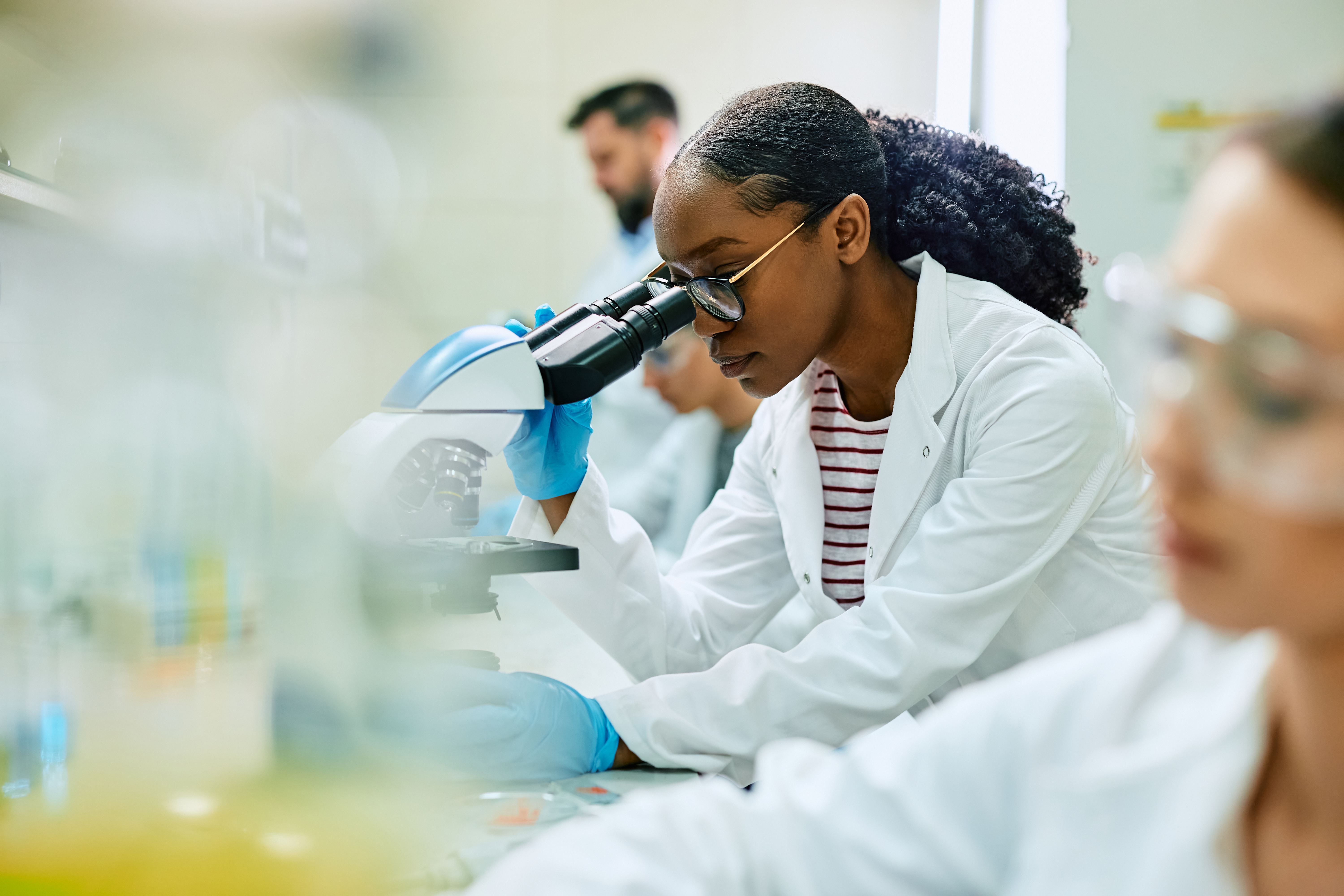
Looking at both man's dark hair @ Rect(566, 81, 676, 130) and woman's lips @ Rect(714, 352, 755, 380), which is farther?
man's dark hair @ Rect(566, 81, 676, 130)

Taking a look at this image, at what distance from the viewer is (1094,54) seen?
8.87 ft

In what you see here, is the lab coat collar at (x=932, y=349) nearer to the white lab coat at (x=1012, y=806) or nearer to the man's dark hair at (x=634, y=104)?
the white lab coat at (x=1012, y=806)

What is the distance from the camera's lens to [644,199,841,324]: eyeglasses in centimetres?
140

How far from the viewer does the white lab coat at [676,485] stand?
96.7 inches

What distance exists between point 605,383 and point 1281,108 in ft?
2.50

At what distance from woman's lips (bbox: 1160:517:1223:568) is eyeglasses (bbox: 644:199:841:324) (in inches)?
35.3

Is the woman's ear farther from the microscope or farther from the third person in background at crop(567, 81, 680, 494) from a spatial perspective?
the third person in background at crop(567, 81, 680, 494)

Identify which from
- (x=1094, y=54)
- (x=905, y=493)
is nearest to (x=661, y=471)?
(x=905, y=493)

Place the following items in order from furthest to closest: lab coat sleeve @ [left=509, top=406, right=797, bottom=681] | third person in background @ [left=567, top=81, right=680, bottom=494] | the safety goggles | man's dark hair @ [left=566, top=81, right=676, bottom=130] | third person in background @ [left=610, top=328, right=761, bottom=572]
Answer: man's dark hair @ [left=566, top=81, right=676, bottom=130] < third person in background @ [left=567, top=81, right=680, bottom=494] < third person in background @ [left=610, top=328, right=761, bottom=572] < lab coat sleeve @ [left=509, top=406, right=797, bottom=681] < the safety goggles

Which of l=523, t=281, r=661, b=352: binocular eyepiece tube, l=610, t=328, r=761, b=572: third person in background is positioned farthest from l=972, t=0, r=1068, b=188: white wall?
l=523, t=281, r=661, b=352: binocular eyepiece tube

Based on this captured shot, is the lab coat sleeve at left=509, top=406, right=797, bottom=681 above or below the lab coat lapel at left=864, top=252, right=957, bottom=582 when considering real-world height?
below

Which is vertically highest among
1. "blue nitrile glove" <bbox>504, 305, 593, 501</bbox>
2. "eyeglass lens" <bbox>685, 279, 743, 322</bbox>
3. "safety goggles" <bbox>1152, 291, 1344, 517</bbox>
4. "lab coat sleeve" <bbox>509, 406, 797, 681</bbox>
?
"eyeglass lens" <bbox>685, 279, 743, 322</bbox>

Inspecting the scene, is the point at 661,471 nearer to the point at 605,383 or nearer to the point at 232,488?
the point at 605,383

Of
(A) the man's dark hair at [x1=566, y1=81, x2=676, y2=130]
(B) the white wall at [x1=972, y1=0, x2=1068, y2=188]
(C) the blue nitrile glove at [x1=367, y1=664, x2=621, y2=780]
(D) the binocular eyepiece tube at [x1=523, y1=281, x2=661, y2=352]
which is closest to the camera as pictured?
(C) the blue nitrile glove at [x1=367, y1=664, x2=621, y2=780]
